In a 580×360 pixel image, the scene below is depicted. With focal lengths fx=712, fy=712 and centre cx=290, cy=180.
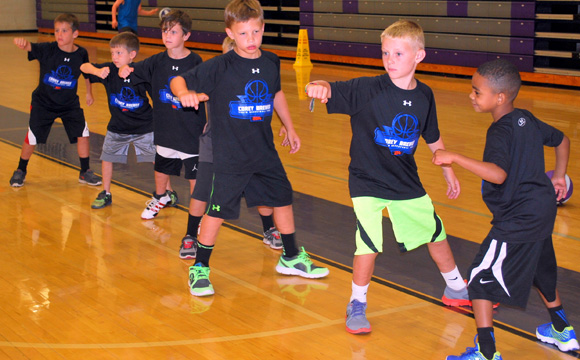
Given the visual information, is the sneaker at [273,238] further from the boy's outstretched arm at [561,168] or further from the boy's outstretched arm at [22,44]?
the boy's outstretched arm at [22,44]

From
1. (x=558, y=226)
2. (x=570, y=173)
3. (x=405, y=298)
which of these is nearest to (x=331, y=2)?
(x=570, y=173)

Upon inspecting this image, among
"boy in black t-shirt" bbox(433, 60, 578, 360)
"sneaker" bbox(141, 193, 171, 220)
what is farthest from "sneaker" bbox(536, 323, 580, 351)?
"sneaker" bbox(141, 193, 171, 220)

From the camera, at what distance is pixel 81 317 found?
3275 millimetres

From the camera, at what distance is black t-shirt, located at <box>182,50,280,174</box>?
11.5ft

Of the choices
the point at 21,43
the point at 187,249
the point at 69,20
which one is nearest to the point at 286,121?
the point at 187,249

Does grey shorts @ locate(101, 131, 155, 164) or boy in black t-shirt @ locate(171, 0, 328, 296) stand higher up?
boy in black t-shirt @ locate(171, 0, 328, 296)

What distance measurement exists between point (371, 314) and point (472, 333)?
1.55ft

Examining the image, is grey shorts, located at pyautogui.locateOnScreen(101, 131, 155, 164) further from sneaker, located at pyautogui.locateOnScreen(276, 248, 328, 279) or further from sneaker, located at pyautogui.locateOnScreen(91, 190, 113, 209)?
sneaker, located at pyautogui.locateOnScreen(276, 248, 328, 279)

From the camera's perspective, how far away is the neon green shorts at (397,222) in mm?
3154

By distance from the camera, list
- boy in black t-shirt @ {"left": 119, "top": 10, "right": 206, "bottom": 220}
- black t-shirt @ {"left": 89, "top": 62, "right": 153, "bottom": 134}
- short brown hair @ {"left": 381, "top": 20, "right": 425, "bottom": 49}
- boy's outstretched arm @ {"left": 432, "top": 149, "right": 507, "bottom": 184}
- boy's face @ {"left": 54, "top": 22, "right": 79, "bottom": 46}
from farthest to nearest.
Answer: boy's face @ {"left": 54, "top": 22, "right": 79, "bottom": 46}
black t-shirt @ {"left": 89, "top": 62, "right": 153, "bottom": 134}
boy in black t-shirt @ {"left": 119, "top": 10, "right": 206, "bottom": 220}
short brown hair @ {"left": 381, "top": 20, "right": 425, "bottom": 49}
boy's outstretched arm @ {"left": 432, "top": 149, "right": 507, "bottom": 184}

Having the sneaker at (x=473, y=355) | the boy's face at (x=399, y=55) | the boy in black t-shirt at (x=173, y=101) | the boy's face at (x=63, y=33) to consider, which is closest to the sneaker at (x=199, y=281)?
the boy in black t-shirt at (x=173, y=101)

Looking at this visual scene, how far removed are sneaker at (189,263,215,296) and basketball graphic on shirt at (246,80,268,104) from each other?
90cm

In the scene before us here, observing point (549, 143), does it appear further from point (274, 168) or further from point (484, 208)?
point (484, 208)

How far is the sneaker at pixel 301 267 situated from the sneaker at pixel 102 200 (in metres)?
1.81
